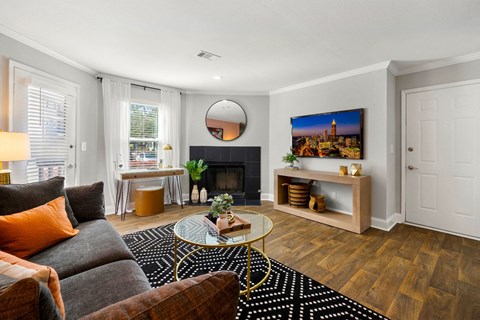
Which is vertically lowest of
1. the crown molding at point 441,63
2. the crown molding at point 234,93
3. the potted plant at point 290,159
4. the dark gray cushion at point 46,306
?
the dark gray cushion at point 46,306

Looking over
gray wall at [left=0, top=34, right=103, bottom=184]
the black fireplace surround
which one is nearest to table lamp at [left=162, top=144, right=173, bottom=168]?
the black fireplace surround

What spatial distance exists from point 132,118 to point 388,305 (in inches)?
169

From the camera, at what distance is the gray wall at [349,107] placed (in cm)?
307

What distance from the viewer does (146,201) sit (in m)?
3.64

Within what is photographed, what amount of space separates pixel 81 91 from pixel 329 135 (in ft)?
13.0

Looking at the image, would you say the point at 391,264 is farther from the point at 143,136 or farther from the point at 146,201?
the point at 143,136

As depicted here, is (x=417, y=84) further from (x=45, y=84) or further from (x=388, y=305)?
(x=45, y=84)

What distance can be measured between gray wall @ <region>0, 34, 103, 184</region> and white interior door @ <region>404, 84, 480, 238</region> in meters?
4.90

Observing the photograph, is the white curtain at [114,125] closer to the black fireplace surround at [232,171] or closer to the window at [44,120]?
the window at [44,120]

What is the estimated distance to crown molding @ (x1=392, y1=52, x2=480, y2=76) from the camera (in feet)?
8.96

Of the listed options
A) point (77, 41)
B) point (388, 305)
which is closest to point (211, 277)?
point (388, 305)

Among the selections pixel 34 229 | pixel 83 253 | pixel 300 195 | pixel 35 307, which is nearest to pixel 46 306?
pixel 35 307

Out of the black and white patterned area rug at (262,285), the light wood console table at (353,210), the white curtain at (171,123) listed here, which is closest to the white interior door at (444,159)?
the light wood console table at (353,210)

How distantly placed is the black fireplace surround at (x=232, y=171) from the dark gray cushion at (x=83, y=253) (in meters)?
2.98
